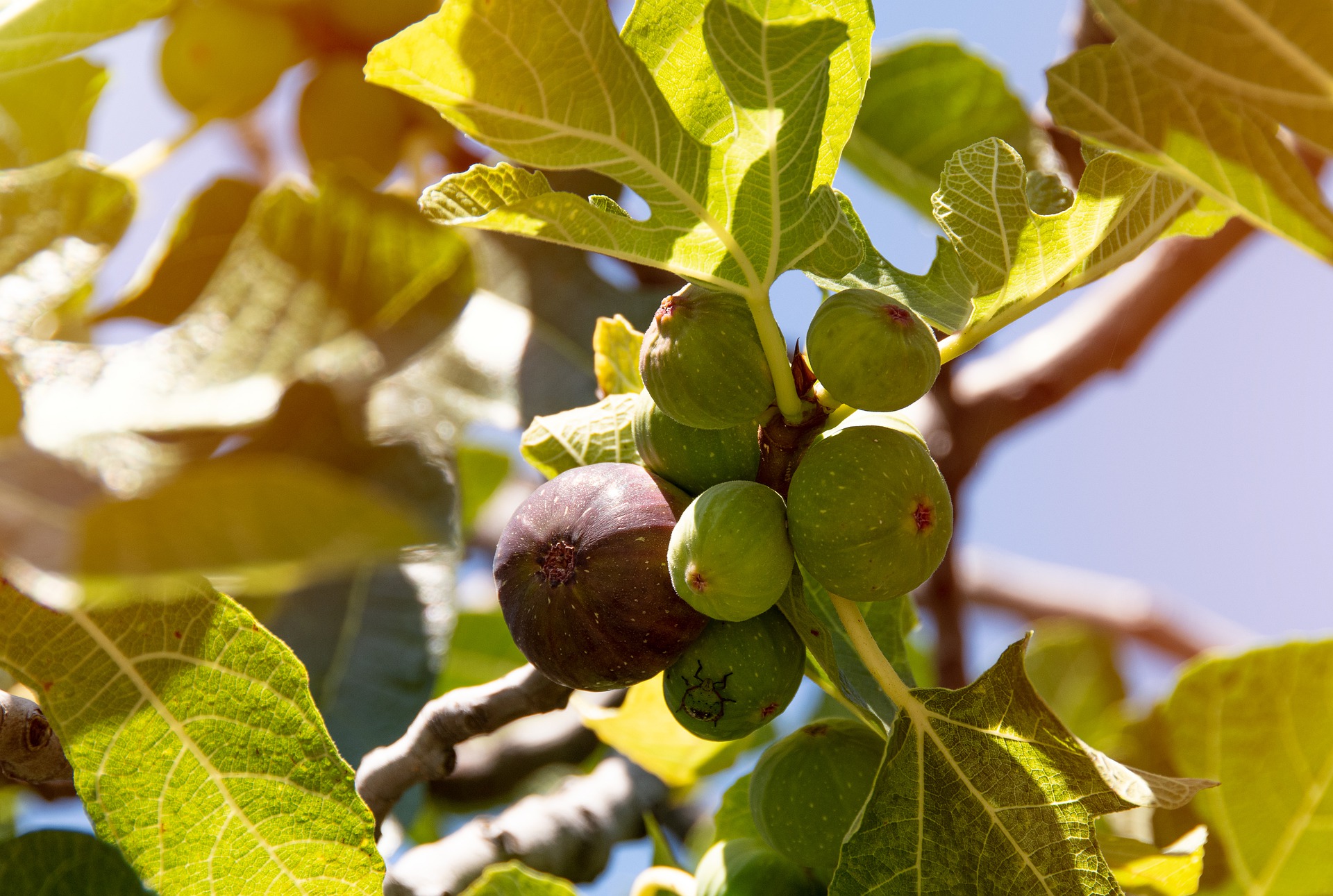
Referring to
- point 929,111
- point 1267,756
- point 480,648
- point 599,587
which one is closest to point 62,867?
point 599,587

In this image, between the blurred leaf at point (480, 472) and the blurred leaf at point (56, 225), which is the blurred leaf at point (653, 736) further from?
the blurred leaf at point (56, 225)

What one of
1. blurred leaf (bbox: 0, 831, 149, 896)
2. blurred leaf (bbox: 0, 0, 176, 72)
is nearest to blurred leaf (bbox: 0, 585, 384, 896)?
blurred leaf (bbox: 0, 831, 149, 896)

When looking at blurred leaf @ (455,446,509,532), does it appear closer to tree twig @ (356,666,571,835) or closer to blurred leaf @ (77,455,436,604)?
tree twig @ (356,666,571,835)

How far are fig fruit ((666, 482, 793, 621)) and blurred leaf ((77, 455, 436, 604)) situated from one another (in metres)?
0.28

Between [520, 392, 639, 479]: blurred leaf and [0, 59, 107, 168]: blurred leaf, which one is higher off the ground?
[0, 59, 107, 168]: blurred leaf

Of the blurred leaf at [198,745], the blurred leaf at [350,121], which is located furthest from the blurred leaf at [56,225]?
the blurred leaf at [198,745]

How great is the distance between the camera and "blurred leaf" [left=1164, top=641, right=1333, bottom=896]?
1686 millimetres

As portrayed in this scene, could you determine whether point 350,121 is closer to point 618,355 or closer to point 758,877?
point 618,355

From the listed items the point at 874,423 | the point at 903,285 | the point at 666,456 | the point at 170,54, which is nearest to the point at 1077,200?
the point at 903,285

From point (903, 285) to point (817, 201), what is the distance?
0.65 ft

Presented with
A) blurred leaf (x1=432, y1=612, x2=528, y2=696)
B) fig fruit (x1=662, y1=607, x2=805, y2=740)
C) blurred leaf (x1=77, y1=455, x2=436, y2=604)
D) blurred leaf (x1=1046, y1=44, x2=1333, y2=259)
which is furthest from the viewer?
blurred leaf (x1=432, y1=612, x2=528, y2=696)

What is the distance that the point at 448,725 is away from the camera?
138cm

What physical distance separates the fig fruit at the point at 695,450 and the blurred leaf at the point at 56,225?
1286 millimetres

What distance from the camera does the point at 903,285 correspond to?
1243 mm
